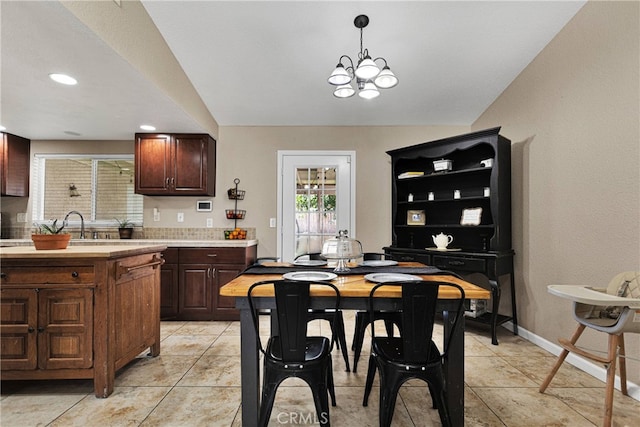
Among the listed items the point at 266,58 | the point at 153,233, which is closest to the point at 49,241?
the point at 153,233

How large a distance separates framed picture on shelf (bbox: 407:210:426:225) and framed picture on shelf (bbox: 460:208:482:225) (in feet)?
1.58

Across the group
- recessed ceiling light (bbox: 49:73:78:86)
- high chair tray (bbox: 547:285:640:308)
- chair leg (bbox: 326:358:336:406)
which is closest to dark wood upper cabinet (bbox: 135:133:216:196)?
recessed ceiling light (bbox: 49:73:78:86)

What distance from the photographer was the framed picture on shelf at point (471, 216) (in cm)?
341

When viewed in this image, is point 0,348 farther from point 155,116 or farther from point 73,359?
point 155,116

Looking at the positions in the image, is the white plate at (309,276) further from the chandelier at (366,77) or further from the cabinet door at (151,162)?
the cabinet door at (151,162)

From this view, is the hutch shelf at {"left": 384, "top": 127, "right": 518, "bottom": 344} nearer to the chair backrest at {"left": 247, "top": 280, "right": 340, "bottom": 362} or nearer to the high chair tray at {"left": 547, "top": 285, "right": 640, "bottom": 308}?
the high chair tray at {"left": 547, "top": 285, "right": 640, "bottom": 308}

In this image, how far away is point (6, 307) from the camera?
196 cm

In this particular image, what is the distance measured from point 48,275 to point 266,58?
2546 mm

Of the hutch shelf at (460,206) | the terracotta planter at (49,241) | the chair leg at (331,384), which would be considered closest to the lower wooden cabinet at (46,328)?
the terracotta planter at (49,241)

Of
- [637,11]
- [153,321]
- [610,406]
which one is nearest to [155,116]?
[153,321]

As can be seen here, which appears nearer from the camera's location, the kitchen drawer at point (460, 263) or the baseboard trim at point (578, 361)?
the baseboard trim at point (578, 361)

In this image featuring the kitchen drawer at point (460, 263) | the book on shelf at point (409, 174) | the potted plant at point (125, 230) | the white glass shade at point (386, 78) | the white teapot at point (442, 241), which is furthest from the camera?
the potted plant at point (125, 230)

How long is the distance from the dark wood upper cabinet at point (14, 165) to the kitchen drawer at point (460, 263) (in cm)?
536

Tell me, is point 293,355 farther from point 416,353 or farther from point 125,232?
point 125,232
